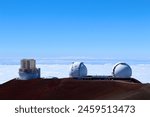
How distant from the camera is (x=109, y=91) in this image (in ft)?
137

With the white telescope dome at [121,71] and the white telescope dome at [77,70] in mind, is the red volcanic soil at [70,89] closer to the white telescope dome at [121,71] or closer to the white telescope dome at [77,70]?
the white telescope dome at [77,70]

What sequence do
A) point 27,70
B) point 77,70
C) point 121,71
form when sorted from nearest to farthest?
point 121,71
point 77,70
point 27,70

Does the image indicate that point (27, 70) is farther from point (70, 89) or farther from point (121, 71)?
point (121, 71)

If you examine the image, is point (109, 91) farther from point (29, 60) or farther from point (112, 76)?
point (29, 60)

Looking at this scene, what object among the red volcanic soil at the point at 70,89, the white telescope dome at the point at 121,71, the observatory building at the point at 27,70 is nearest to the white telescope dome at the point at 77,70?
the red volcanic soil at the point at 70,89

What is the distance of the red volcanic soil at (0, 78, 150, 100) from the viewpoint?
40.6 metres

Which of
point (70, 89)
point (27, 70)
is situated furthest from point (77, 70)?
point (27, 70)

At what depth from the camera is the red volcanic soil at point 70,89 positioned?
133 ft

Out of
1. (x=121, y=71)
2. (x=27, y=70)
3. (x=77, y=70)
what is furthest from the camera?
(x=27, y=70)

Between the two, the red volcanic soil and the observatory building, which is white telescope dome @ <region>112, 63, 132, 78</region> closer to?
the red volcanic soil

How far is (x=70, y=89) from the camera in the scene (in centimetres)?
4325

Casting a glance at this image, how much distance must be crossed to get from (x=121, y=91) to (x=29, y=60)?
1340 cm

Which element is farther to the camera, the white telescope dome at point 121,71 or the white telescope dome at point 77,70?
the white telescope dome at point 77,70

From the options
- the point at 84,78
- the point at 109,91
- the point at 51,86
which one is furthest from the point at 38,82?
the point at 109,91
